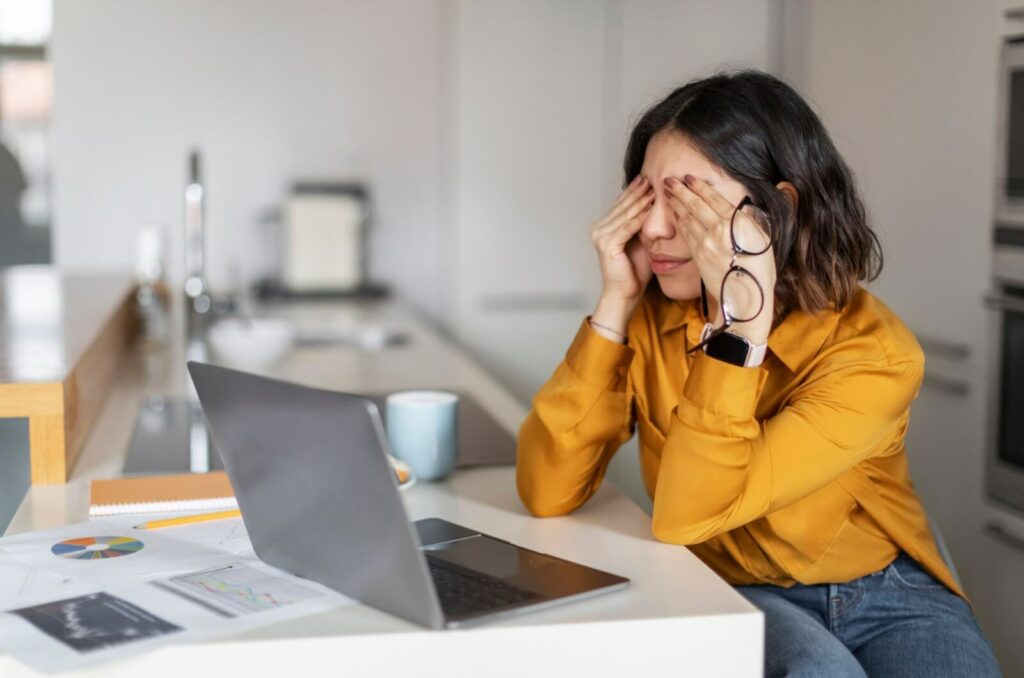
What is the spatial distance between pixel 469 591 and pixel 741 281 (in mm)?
473

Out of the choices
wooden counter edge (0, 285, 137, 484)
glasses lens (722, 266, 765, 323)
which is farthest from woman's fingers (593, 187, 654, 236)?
wooden counter edge (0, 285, 137, 484)

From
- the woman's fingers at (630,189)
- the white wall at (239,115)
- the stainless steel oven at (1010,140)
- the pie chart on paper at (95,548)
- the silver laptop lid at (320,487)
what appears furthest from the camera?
the white wall at (239,115)

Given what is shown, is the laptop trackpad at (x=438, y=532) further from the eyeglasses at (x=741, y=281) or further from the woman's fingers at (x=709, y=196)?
the woman's fingers at (x=709, y=196)

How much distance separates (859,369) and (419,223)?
2947 millimetres

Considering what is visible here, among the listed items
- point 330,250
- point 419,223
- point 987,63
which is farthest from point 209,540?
point 419,223

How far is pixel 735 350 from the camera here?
1.25 metres

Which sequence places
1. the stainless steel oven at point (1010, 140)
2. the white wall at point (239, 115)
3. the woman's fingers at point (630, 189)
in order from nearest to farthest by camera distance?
the woman's fingers at point (630, 189), the stainless steel oven at point (1010, 140), the white wall at point (239, 115)

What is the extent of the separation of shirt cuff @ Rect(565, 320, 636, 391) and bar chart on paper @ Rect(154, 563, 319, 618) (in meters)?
0.50

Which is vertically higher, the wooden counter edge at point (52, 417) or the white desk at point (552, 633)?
the wooden counter edge at point (52, 417)

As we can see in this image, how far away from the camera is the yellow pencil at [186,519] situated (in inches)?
49.8

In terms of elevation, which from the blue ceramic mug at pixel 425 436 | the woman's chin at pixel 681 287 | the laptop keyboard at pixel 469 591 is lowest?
the laptop keyboard at pixel 469 591

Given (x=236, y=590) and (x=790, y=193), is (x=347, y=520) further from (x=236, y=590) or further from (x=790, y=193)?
(x=790, y=193)

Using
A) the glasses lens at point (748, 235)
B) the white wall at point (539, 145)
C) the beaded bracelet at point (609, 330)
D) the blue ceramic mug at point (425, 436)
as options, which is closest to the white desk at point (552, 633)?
the blue ceramic mug at point (425, 436)

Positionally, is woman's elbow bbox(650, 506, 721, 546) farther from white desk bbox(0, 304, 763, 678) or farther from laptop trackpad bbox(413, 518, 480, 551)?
Result: laptop trackpad bbox(413, 518, 480, 551)
